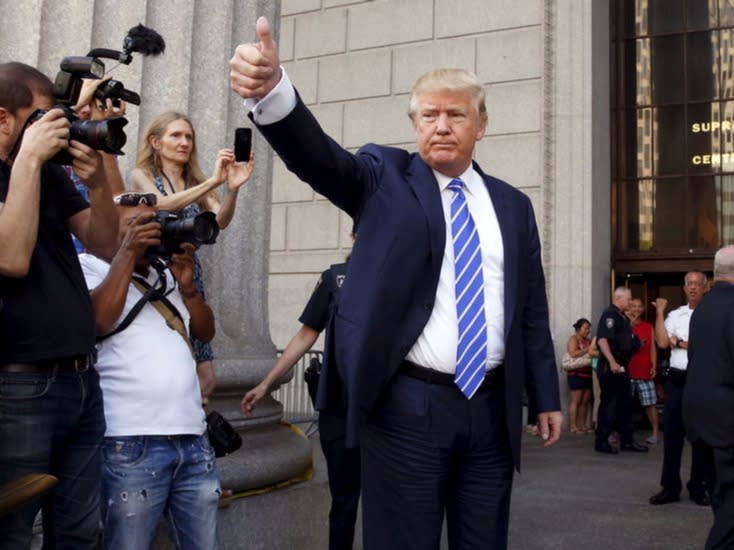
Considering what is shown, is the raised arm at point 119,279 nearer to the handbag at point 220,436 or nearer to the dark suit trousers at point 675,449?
the handbag at point 220,436

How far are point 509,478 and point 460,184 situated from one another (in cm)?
103

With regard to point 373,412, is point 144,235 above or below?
above

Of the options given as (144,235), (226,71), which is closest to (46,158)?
(144,235)

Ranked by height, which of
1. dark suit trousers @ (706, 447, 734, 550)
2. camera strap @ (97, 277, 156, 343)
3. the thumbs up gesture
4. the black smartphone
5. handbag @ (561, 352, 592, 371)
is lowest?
dark suit trousers @ (706, 447, 734, 550)

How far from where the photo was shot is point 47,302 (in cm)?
275

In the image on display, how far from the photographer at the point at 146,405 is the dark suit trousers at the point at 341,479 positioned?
136cm

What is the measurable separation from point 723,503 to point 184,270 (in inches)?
128

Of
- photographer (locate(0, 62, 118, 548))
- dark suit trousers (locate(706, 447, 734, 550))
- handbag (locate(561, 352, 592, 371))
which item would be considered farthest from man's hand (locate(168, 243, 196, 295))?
handbag (locate(561, 352, 592, 371))

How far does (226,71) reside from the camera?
15.9ft

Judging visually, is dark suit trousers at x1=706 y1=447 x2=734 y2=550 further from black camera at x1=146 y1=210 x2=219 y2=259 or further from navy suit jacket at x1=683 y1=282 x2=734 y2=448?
black camera at x1=146 y1=210 x2=219 y2=259

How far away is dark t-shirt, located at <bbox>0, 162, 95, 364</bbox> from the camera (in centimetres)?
267

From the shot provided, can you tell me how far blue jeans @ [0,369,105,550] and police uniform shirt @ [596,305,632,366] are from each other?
876cm

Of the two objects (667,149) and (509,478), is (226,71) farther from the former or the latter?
(667,149)

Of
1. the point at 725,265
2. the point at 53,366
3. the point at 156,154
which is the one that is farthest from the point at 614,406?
the point at 53,366
